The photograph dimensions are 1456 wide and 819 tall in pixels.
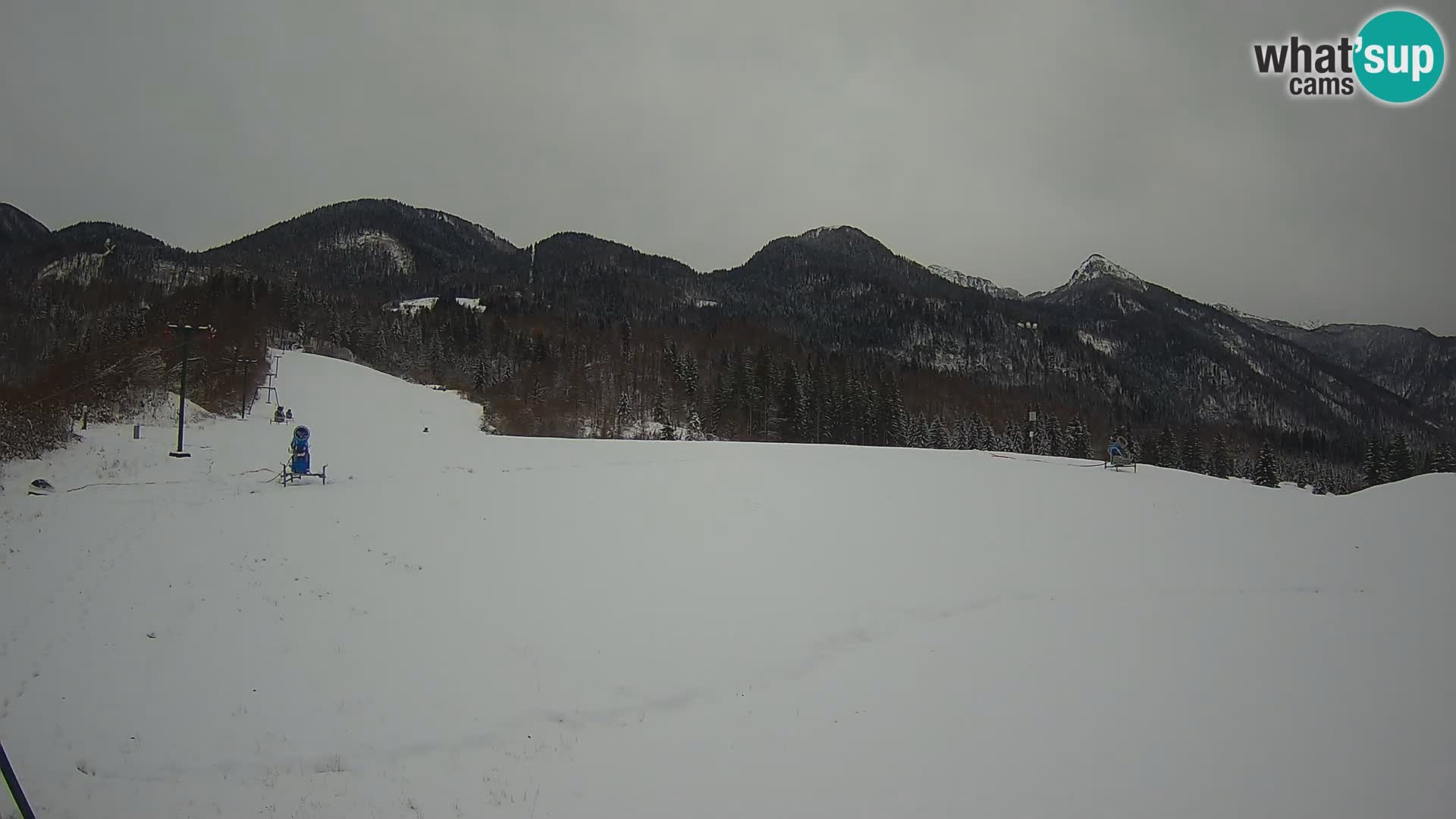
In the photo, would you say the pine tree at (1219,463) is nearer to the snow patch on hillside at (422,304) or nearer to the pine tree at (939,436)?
the pine tree at (939,436)

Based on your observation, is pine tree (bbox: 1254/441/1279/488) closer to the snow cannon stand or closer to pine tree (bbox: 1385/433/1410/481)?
pine tree (bbox: 1385/433/1410/481)

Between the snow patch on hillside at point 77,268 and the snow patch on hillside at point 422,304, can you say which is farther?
the snow patch on hillside at point 422,304

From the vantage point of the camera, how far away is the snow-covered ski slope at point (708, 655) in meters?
6.52

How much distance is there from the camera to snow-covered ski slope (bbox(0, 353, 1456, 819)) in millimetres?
6516

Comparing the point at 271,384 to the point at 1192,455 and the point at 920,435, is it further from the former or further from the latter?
the point at 1192,455

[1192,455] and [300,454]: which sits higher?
[300,454]

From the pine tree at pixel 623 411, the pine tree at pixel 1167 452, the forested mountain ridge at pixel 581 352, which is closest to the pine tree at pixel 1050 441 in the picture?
the forested mountain ridge at pixel 581 352

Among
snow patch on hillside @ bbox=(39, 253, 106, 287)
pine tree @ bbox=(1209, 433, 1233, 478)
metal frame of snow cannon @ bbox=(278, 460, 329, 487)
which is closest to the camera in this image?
metal frame of snow cannon @ bbox=(278, 460, 329, 487)

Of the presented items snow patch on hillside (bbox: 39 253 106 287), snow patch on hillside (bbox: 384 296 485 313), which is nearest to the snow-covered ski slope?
snow patch on hillside (bbox: 39 253 106 287)

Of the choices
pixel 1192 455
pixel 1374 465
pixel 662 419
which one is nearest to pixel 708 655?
pixel 662 419

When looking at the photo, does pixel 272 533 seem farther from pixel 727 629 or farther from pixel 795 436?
pixel 795 436

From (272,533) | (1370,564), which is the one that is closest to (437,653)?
(272,533)

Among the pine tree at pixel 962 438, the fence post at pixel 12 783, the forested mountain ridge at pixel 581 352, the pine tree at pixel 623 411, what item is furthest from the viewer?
the pine tree at pixel 962 438

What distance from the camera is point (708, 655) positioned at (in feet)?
31.1
